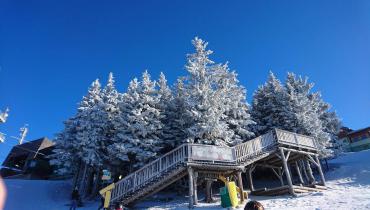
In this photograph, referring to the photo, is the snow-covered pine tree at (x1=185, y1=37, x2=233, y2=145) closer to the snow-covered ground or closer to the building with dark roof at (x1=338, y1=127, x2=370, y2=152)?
the snow-covered ground

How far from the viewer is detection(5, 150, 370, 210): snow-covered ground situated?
1452 cm

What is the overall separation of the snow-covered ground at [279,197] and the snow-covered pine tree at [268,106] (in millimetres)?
7310

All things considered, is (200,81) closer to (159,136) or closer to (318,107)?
(159,136)

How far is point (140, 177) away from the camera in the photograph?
1683cm

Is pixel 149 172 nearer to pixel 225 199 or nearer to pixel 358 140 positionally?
pixel 225 199

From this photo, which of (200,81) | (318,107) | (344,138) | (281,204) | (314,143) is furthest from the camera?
(344,138)

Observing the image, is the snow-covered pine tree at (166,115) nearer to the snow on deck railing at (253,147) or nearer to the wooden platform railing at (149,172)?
the wooden platform railing at (149,172)

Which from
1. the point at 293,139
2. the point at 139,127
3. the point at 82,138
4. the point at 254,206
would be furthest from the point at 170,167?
the point at 254,206

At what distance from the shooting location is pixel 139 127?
72.6ft

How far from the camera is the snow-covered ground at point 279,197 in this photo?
14519 millimetres

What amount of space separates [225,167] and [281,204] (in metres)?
3.83

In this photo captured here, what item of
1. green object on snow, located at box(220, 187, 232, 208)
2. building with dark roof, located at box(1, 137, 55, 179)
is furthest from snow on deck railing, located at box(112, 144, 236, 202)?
building with dark roof, located at box(1, 137, 55, 179)

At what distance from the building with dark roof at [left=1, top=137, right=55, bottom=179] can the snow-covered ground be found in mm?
7533

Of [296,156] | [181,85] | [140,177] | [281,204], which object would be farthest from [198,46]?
[281,204]
